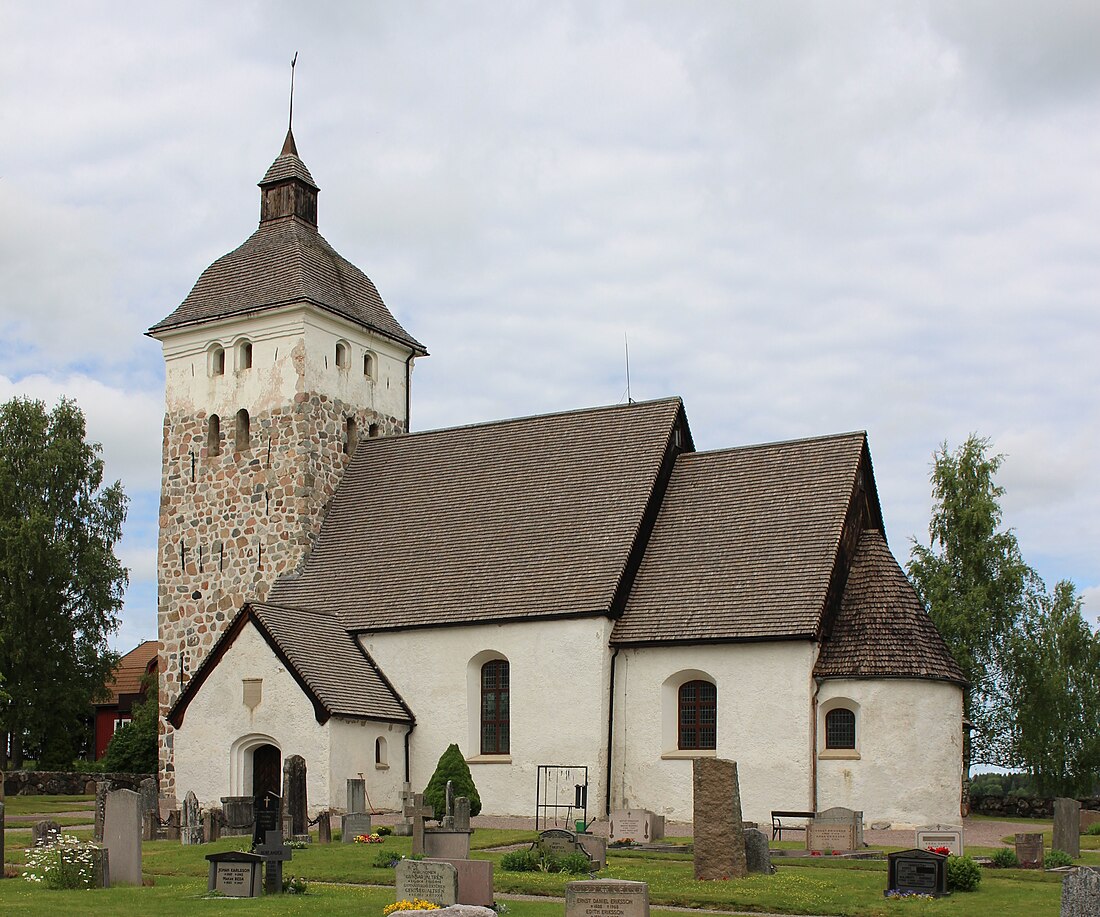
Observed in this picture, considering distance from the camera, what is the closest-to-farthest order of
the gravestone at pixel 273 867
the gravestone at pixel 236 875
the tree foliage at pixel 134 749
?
1. the gravestone at pixel 236 875
2. the gravestone at pixel 273 867
3. the tree foliage at pixel 134 749

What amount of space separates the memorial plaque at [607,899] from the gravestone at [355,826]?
466 inches

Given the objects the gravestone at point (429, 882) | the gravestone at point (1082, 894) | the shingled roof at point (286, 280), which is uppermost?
the shingled roof at point (286, 280)

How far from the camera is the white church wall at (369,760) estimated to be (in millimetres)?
29391

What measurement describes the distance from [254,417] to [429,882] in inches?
932

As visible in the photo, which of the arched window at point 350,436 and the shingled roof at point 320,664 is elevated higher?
the arched window at point 350,436

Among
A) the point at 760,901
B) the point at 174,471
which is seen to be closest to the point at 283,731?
the point at 174,471

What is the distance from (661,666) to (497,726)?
4.34 meters

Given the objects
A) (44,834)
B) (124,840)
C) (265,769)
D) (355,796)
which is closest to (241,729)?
(265,769)

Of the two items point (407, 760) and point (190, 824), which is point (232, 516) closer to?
point (407, 760)

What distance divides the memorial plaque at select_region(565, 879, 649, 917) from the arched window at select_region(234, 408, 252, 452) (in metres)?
25.3

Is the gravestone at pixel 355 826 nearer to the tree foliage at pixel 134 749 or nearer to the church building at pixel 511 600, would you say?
the church building at pixel 511 600

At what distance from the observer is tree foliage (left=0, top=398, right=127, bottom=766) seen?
45.9 m

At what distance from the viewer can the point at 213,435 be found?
125ft

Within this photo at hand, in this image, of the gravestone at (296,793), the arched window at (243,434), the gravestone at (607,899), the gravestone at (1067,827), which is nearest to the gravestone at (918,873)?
the gravestone at (607,899)
